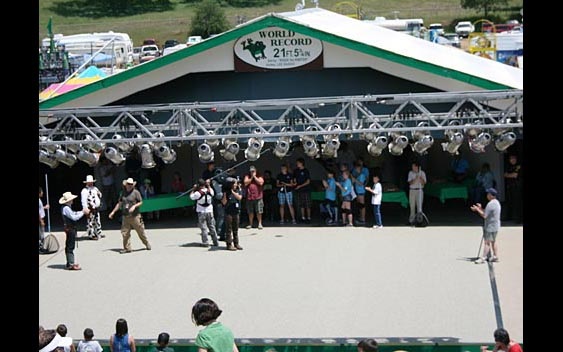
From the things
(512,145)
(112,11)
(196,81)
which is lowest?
(512,145)

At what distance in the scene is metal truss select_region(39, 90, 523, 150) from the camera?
17.6m

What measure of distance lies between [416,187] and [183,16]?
56880 mm

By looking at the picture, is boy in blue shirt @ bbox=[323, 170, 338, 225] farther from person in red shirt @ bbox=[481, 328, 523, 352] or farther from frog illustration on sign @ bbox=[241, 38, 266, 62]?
person in red shirt @ bbox=[481, 328, 523, 352]

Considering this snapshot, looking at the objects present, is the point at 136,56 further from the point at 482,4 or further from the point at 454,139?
the point at 454,139

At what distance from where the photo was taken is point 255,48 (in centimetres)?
1977

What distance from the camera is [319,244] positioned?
56.7ft

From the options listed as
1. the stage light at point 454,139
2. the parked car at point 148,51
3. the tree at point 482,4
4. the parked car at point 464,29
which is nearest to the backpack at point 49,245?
the stage light at point 454,139

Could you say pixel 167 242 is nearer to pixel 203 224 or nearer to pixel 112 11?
pixel 203 224

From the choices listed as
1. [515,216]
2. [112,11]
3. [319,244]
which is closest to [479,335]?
[319,244]

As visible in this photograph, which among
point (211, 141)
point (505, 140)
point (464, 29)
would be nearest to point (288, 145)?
point (211, 141)

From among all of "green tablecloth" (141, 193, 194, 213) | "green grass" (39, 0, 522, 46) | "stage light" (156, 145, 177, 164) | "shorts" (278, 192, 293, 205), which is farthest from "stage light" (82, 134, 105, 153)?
"green grass" (39, 0, 522, 46)

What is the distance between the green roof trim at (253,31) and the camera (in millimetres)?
18891
